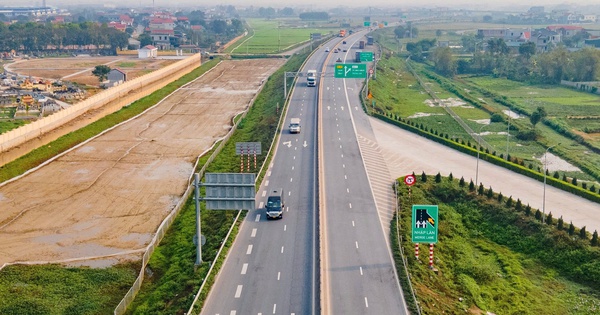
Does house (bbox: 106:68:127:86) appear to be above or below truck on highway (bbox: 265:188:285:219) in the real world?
above

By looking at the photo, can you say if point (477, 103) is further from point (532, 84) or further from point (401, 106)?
point (532, 84)

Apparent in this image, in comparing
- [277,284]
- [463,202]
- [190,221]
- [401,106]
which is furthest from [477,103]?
[277,284]

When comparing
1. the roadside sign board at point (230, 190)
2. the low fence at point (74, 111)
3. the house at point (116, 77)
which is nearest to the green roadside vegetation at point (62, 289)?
the roadside sign board at point (230, 190)

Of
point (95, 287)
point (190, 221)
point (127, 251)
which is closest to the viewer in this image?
point (95, 287)

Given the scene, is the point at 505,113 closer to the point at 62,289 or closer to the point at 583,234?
the point at 583,234

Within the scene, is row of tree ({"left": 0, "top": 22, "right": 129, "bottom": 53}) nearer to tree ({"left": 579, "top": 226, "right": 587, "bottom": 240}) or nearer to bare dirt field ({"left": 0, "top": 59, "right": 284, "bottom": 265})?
bare dirt field ({"left": 0, "top": 59, "right": 284, "bottom": 265})

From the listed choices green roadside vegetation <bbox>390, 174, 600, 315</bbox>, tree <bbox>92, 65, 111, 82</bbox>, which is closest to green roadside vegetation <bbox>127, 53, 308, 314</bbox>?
green roadside vegetation <bbox>390, 174, 600, 315</bbox>
